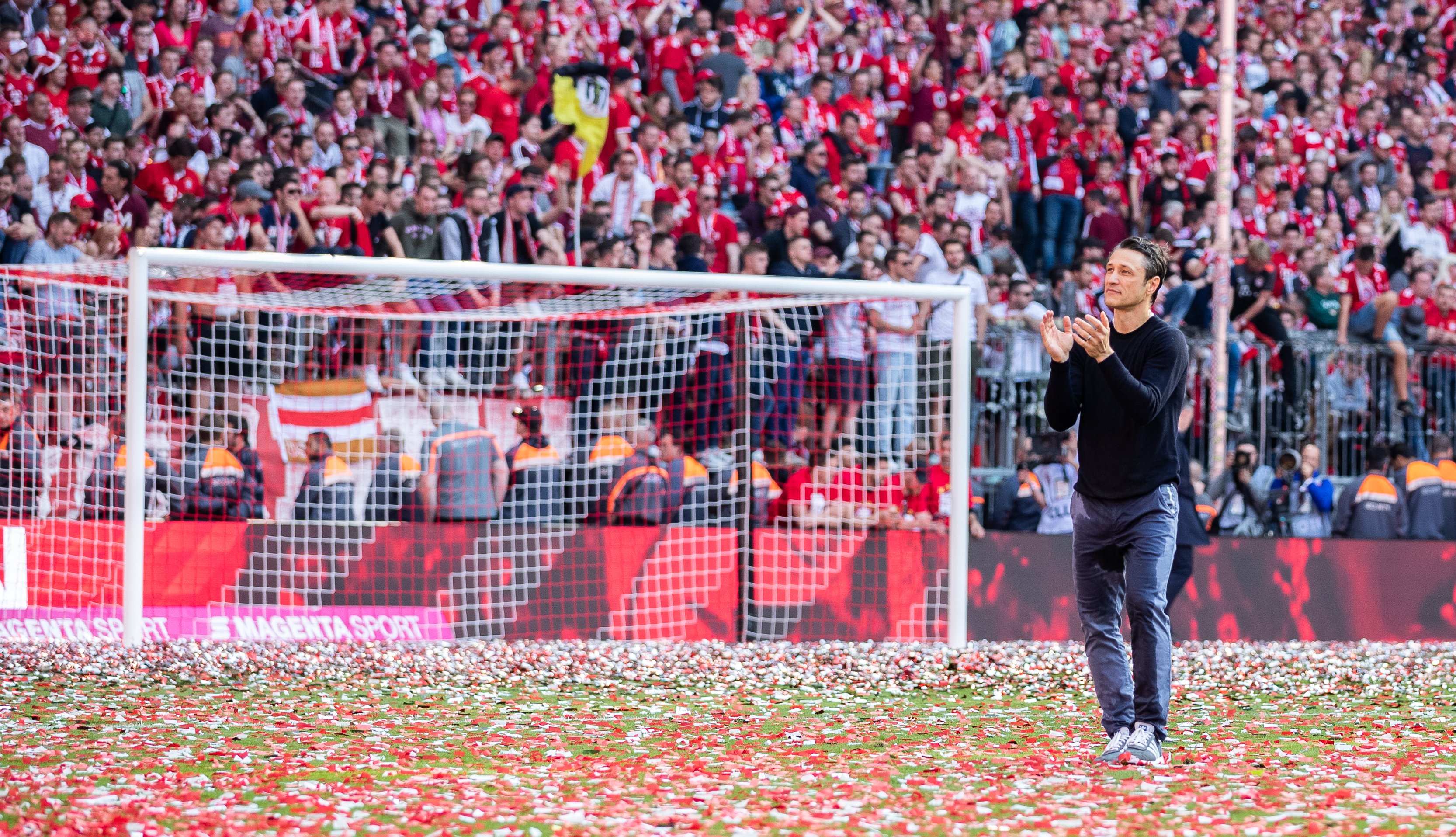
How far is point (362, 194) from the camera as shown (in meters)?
13.1

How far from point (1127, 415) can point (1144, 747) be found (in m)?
1.17

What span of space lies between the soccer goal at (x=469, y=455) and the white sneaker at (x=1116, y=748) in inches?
180

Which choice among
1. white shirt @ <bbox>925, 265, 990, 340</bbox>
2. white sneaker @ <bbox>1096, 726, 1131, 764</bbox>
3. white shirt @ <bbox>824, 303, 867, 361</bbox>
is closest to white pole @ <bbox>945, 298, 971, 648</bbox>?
white shirt @ <bbox>824, 303, 867, 361</bbox>

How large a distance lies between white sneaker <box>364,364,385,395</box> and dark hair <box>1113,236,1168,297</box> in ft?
22.5

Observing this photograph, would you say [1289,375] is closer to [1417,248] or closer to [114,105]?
[1417,248]

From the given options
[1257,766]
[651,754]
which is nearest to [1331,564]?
[1257,766]

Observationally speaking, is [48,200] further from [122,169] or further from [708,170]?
[708,170]

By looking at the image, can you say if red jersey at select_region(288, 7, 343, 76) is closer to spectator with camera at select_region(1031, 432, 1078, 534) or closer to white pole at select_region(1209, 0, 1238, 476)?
spectator with camera at select_region(1031, 432, 1078, 534)

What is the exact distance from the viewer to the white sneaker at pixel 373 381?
11.8m

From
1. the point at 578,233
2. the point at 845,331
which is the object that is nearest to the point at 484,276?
the point at 845,331

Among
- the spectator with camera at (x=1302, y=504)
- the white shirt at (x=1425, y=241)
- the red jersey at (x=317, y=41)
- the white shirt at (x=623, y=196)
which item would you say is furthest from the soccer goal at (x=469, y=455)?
the white shirt at (x=1425, y=241)

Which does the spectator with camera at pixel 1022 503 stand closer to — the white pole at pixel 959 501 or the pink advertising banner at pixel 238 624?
the white pole at pixel 959 501

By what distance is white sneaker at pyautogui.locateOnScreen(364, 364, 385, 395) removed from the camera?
38.7 feet

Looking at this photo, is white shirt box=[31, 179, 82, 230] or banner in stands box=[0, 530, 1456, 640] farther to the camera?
white shirt box=[31, 179, 82, 230]
